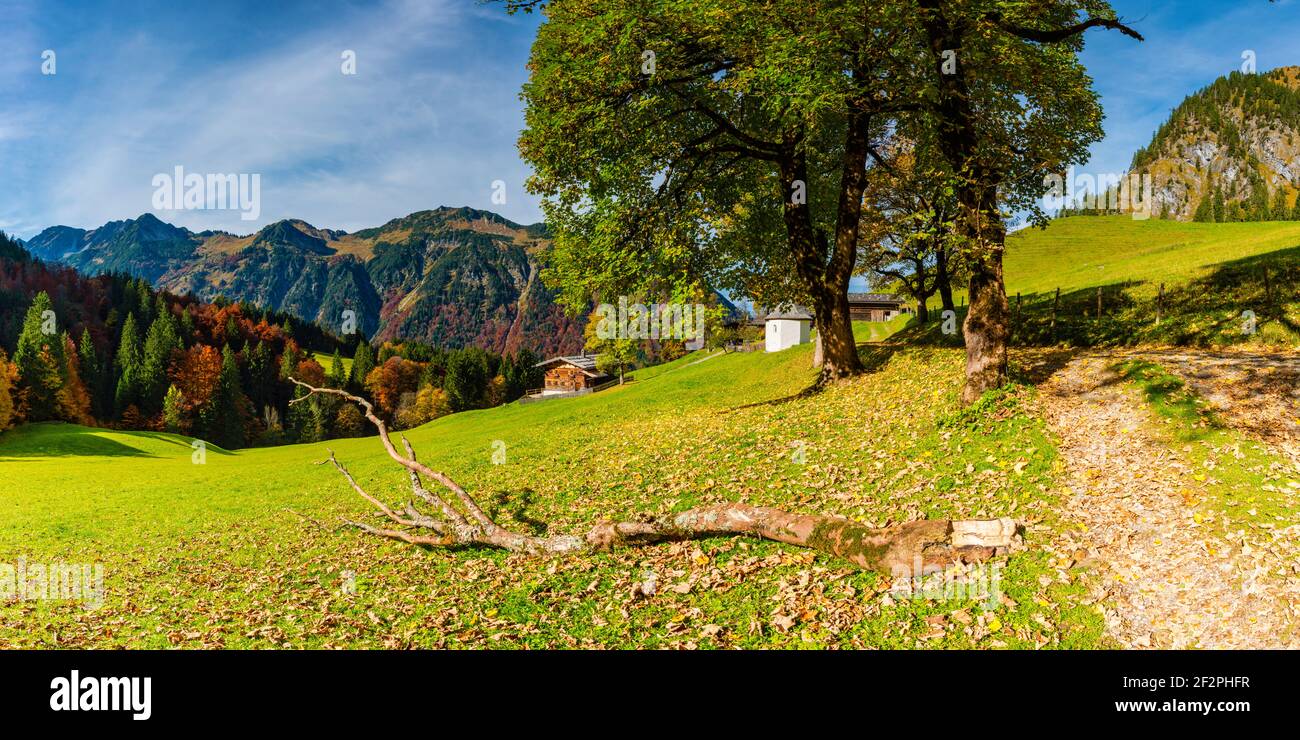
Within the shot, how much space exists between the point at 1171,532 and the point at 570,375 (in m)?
131

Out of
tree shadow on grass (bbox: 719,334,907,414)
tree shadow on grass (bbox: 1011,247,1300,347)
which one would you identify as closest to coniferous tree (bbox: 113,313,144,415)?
tree shadow on grass (bbox: 719,334,907,414)

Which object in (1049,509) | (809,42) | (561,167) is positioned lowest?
(1049,509)

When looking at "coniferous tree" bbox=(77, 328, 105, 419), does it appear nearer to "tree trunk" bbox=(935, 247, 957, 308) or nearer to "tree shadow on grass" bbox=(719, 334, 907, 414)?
"tree shadow on grass" bbox=(719, 334, 907, 414)

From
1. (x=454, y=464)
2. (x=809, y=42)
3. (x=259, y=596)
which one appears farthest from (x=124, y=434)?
(x=809, y=42)

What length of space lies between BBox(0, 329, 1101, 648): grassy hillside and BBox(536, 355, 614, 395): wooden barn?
348 feet

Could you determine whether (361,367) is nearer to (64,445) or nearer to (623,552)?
(64,445)

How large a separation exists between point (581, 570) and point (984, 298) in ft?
41.6

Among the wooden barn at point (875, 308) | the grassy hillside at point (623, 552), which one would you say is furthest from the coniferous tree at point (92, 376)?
the wooden barn at point (875, 308)

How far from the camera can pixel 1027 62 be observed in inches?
650

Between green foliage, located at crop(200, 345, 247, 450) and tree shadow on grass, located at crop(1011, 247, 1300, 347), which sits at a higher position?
A: tree shadow on grass, located at crop(1011, 247, 1300, 347)

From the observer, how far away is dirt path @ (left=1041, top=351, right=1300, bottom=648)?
23.6 ft

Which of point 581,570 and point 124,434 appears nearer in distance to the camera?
point 581,570
